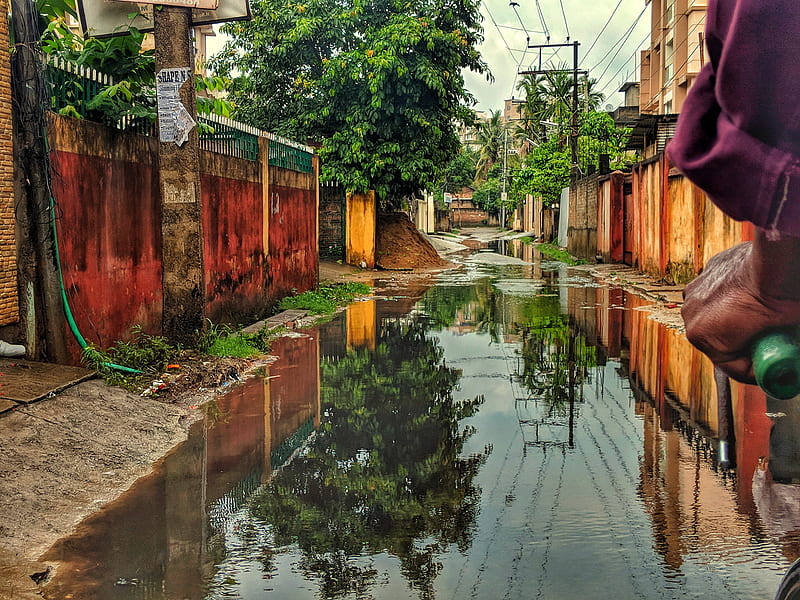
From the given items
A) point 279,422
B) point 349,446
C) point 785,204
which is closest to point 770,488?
point 349,446

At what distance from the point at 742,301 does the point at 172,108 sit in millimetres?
8232

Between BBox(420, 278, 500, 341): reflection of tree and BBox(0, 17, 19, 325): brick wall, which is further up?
BBox(0, 17, 19, 325): brick wall

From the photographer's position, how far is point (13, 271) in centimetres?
768

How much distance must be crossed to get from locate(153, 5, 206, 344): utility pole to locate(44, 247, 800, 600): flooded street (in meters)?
1.21

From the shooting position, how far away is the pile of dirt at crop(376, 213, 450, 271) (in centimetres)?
2876

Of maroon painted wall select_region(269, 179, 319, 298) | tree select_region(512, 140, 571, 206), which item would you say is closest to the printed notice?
maroon painted wall select_region(269, 179, 319, 298)

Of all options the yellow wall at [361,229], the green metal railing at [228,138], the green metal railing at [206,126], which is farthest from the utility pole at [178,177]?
the yellow wall at [361,229]

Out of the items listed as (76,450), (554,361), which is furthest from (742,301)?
(554,361)

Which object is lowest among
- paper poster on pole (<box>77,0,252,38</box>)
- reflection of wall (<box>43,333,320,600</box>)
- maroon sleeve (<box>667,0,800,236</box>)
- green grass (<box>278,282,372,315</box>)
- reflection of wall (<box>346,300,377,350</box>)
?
reflection of wall (<box>43,333,320,600</box>)

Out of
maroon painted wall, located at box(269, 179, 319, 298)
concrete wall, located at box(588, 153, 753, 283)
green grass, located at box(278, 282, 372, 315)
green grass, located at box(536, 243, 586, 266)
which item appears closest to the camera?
maroon painted wall, located at box(269, 179, 319, 298)

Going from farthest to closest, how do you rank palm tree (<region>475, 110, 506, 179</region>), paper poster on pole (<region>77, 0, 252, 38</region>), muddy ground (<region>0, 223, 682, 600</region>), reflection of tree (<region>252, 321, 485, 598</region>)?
palm tree (<region>475, 110, 506, 179</region>), paper poster on pole (<region>77, 0, 252, 38</region>), muddy ground (<region>0, 223, 682, 600</region>), reflection of tree (<region>252, 321, 485, 598</region>)

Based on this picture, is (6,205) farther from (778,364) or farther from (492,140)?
(492,140)

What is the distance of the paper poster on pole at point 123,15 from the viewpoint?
29.9ft

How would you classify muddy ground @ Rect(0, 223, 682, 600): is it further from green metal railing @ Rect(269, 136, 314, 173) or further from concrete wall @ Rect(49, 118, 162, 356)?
green metal railing @ Rect(269, 136, 314, 173)
